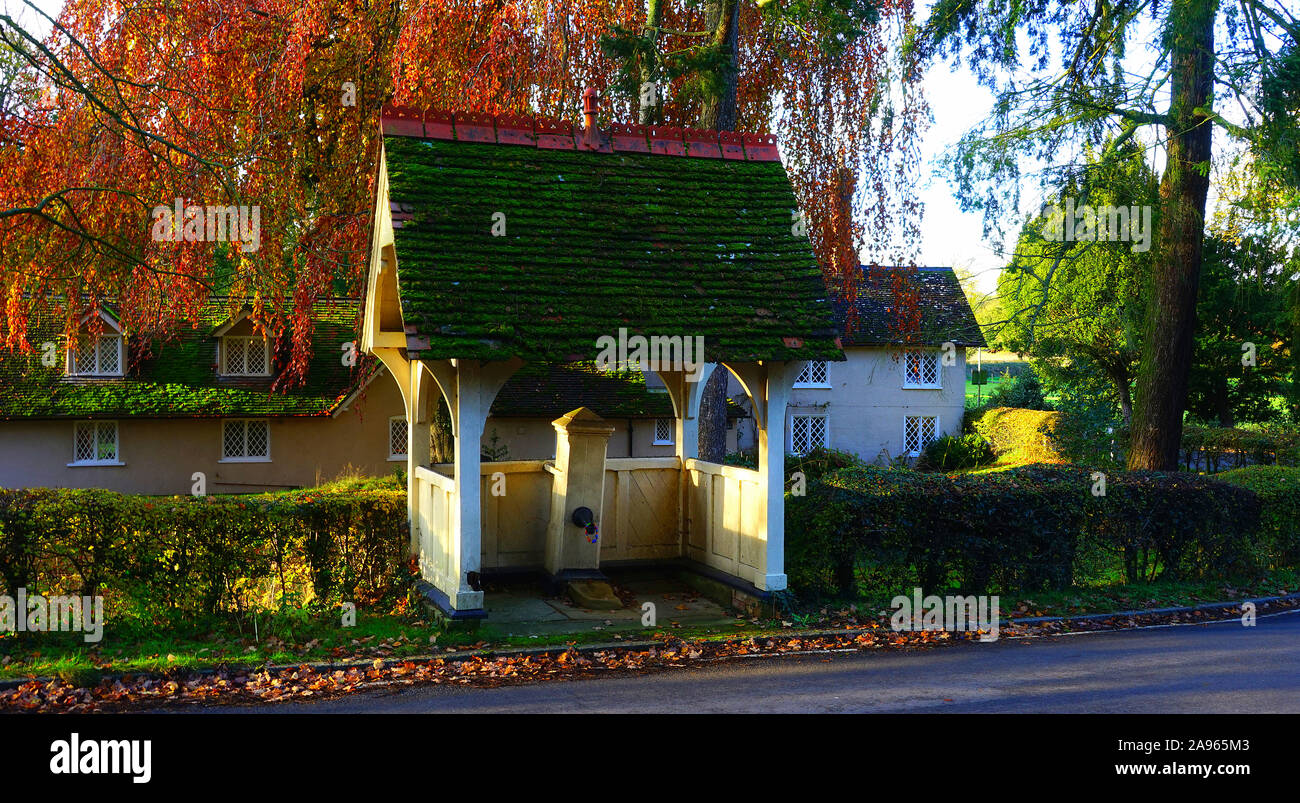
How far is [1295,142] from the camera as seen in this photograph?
48.7 ft

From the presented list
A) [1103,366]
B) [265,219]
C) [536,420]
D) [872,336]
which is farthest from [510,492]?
[872,336]

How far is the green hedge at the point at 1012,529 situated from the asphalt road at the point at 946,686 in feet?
5.24

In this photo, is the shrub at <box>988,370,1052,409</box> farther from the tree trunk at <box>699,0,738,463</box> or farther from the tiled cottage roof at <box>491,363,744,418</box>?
the tree trunk at <box>699,0,738,463</box>

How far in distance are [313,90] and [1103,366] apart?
27393mm

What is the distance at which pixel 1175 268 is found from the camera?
1700 centimetres

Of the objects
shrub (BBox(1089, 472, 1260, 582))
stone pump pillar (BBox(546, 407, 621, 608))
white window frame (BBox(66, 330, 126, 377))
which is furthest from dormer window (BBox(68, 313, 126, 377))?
shrub (BBox(1089, 472, 1260, 582))

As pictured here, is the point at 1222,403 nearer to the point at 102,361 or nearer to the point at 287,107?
the point at 287,107

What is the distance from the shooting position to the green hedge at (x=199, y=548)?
9812mm

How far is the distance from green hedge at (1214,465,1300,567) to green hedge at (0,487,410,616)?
38.4 feet

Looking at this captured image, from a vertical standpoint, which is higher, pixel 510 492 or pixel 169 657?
pixel 510 492

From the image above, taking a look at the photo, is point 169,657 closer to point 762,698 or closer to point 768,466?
point 762,698

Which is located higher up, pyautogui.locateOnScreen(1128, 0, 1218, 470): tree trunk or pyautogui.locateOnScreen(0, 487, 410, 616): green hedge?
pyautogui.locateOnScreen(1128, 0, 1218, 470): tree trunk

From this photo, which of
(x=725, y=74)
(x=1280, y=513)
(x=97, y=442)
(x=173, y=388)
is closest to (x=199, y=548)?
(x=725, y=74)

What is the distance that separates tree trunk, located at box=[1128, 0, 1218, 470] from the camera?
16.5 metres
